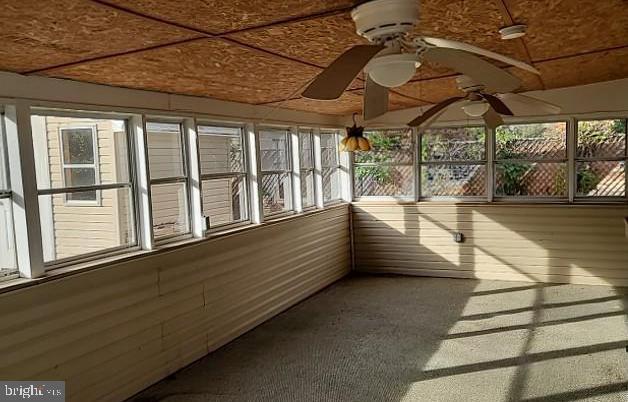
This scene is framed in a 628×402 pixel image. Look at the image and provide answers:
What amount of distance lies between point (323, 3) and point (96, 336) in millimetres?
2475

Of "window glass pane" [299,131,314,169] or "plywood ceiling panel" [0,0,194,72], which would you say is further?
"window glass pane" [299,131,314,169]

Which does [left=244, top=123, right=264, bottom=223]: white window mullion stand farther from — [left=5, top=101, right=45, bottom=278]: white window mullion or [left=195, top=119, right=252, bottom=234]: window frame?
[left=5, top=101, right=45, bottom=278]: white window mullion

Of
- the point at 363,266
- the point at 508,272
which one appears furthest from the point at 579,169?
the point at 363,266

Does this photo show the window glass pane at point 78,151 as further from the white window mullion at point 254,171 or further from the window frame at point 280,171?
the window frame at point 280,171

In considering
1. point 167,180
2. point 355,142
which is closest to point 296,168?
point 355,142

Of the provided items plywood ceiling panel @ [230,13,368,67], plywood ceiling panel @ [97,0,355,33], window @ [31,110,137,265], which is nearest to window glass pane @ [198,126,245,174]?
window @ [31,110,137,265]

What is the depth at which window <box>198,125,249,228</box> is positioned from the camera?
451 cm

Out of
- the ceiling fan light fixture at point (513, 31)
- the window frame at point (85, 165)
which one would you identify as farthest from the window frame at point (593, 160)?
the window frame at point (85, 165)

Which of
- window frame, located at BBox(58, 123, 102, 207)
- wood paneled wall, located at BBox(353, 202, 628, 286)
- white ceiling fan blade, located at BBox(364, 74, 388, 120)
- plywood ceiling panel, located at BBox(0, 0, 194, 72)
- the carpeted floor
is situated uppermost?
plywood ceiling panel, located at BBox(0, 0, 194, 72)

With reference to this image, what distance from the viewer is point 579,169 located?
5.96 m

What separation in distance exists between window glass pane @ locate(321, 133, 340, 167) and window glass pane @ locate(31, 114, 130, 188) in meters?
3.33

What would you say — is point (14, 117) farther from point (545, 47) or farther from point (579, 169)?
point (579, 169)

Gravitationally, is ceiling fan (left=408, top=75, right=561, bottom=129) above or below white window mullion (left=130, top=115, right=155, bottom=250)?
above

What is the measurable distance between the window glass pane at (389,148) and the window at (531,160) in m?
1.14
